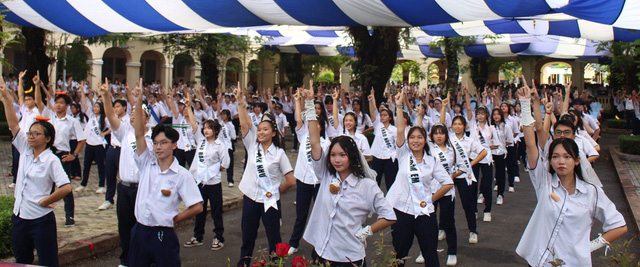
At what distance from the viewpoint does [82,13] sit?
9922 mm

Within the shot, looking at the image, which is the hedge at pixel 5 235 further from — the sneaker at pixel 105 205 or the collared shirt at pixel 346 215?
the collared shirt at pixel 346 215

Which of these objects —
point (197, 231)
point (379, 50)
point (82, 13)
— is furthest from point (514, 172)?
point (82, 13)

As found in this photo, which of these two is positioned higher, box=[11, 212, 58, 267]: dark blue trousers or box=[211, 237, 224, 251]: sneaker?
box=[11, 212, 58, 267]: dark blue trousers

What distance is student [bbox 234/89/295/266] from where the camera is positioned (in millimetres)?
5312

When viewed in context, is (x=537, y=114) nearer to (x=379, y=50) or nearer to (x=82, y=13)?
(x=82, y=13)

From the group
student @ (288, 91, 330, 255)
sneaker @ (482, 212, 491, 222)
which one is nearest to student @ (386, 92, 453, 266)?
student @ (288, 91, 330, 255)

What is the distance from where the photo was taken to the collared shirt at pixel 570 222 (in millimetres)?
3680

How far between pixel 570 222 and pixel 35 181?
377 centimetres

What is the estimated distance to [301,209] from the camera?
21.7ft

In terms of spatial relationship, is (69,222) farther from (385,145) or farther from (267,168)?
(385,145)

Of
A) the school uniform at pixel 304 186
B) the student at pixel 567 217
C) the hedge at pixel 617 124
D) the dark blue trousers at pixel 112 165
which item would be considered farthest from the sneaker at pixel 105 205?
the hedge at pixel 617 124

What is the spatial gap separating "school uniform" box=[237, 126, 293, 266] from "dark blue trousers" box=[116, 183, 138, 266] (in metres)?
1.03

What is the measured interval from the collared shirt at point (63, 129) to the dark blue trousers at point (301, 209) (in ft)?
11.5

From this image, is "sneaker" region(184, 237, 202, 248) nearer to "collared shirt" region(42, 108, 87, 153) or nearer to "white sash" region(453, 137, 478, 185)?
"collared shirt" region(42, 108, 87, 153)
